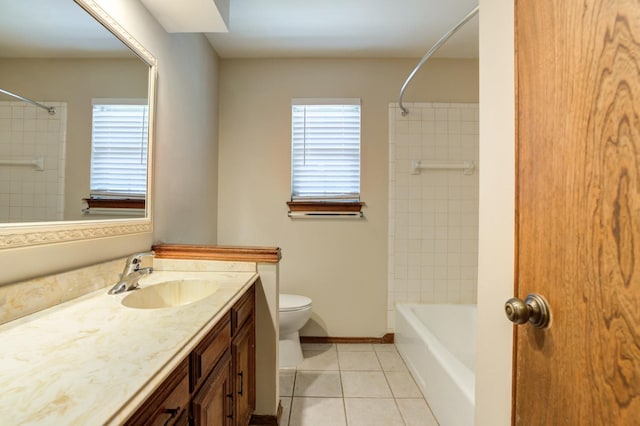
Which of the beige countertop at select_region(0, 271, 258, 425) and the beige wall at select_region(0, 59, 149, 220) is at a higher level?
the beige wall at select_region(0, 59, 149, 220)

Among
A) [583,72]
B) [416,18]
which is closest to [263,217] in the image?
[416,18]

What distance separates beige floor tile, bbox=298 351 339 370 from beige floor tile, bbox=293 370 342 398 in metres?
0.06

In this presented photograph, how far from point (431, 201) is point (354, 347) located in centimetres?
144

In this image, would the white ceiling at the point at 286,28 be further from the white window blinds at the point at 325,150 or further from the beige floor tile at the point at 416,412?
the beige floor tile at the point at 416,412

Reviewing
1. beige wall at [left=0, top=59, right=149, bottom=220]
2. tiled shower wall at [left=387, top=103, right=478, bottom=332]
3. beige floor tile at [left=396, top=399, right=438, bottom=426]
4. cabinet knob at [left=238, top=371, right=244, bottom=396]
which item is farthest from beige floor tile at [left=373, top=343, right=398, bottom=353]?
beige wall at [left=0, top=59, right=149, bottom=220]

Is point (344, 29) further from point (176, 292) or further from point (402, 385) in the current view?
point (402, 385)

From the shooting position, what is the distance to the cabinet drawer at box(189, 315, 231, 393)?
0.85 meters

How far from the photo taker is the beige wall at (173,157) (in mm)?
1042

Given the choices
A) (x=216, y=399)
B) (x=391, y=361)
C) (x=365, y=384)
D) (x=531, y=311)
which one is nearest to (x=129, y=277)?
(x=216, y=399)

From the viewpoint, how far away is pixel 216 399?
40.1 inches

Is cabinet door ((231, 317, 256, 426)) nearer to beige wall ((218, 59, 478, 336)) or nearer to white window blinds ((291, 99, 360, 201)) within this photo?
beige wall ((218, 59, 478, 336))

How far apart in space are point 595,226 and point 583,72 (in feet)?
0.90

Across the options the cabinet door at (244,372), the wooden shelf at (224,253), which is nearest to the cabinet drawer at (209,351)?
the cabinet door at (244,372)

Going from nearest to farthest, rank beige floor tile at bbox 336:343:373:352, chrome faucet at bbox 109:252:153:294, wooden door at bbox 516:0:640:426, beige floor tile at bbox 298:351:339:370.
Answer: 1. wooden door at bbox 516:0:640:426
2. chrome faucet at bbox 109:252:153:294
3. beige floor tile at bbox 298:351:339:370
4. beige floor tile at bbox 336:343:373:352
